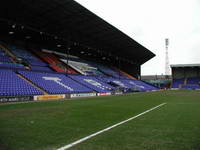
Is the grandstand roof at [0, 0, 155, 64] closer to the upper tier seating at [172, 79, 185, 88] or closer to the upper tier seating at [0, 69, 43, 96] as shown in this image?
the upper tier seating at [0, 69, 43, 96]

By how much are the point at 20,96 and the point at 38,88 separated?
5.43 m

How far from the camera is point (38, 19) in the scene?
3064cm

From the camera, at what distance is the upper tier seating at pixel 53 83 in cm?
2941

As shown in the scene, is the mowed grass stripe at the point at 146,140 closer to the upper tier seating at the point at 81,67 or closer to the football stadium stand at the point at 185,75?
the upper tier seating at the point at 81,67

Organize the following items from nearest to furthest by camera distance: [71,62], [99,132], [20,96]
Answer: [99,132] → [20,96] → [71,62]

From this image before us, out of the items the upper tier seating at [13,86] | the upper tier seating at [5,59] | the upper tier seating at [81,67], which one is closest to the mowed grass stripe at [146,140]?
the upper tier seating at [13,86]

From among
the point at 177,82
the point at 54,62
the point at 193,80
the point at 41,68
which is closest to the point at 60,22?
the point at 41,68

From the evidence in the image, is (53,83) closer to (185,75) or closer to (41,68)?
(41,68)

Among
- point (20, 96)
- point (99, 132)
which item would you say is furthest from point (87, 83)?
point (99, 132)

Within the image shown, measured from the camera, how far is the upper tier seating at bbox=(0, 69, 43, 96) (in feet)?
74.6

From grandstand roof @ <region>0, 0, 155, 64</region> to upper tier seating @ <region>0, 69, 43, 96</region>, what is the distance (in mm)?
8074

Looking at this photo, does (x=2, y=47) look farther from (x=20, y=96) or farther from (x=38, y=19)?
(x=20, y=96)

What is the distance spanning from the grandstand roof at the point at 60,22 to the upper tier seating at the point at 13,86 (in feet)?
26.5

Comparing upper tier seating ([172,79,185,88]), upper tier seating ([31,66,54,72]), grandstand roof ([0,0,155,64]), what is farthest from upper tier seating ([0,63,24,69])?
upper tier seating ([172,79,185,88])
